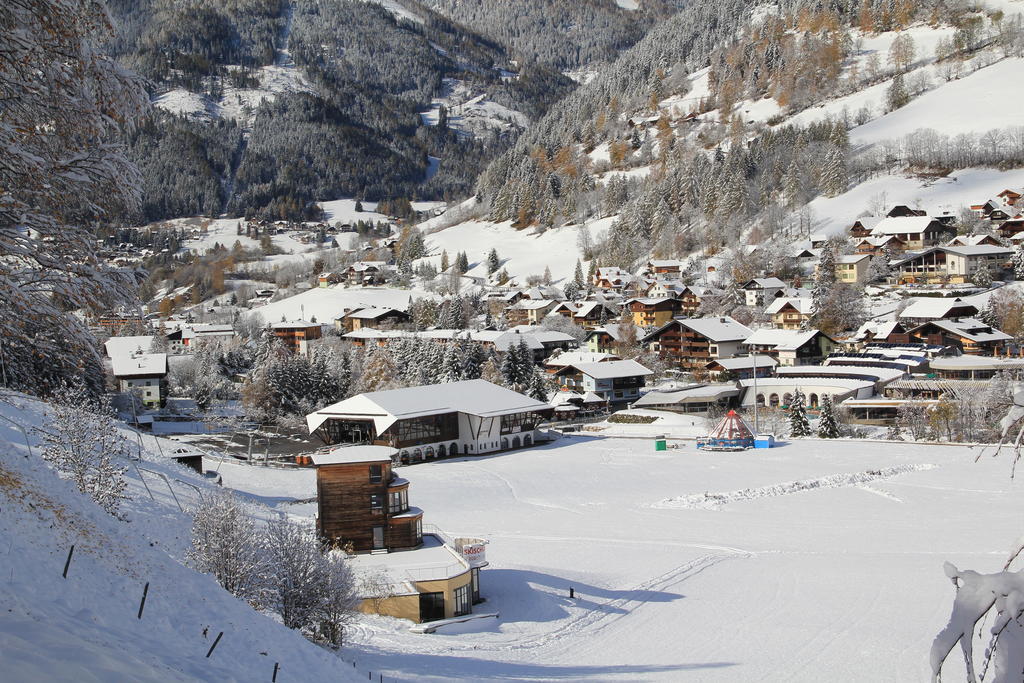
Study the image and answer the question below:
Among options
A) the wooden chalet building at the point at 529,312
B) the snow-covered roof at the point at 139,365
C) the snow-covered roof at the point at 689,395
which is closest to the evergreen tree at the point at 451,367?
the snow-covered roof at the point at 689,395

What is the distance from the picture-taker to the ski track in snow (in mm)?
27203

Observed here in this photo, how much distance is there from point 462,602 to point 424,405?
21288 millimetres

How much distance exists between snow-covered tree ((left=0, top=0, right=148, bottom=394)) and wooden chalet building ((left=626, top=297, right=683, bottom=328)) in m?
59.1

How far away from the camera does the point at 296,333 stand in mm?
72750

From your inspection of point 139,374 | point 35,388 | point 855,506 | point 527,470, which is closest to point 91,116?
point 35,388

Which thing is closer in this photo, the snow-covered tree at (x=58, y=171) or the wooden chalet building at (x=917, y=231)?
the snow-covered tree at (x=58, y=171)

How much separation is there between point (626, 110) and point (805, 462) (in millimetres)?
104505

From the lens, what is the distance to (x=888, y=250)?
6444 cm

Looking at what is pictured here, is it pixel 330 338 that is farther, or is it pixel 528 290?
pixel 528 290

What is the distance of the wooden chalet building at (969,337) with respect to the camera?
46156mm

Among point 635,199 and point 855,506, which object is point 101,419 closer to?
point 855,506

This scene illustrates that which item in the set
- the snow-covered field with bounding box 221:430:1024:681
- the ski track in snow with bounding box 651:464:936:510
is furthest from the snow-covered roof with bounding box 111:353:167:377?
the ski track in snow with bounding box 651:464:936:510

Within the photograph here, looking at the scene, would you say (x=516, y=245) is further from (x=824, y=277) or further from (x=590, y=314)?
(x=824, y=277)

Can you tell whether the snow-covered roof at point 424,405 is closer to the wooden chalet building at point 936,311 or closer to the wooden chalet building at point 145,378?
the wooden chalet building at point 145,378
